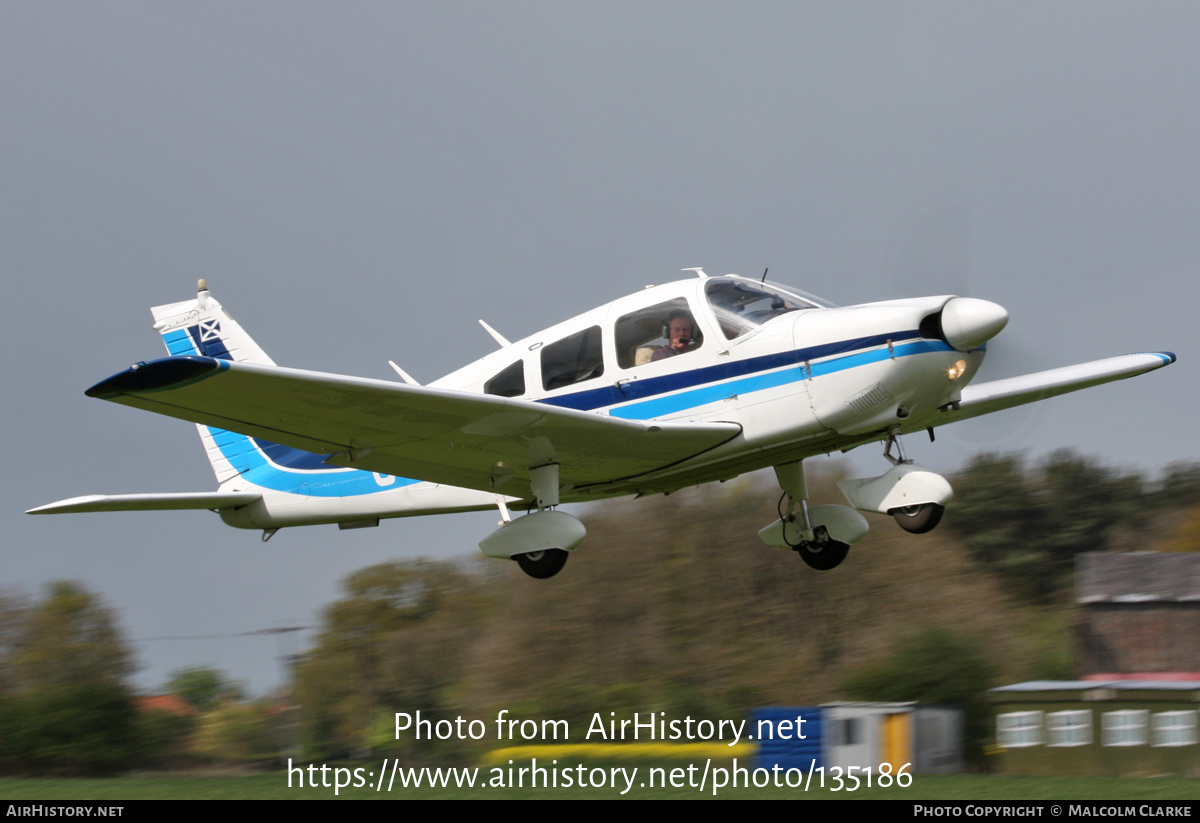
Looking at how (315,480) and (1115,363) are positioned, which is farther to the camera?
(315,480)

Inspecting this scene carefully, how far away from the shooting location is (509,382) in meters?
9.91

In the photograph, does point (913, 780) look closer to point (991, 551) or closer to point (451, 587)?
point (451, 587)

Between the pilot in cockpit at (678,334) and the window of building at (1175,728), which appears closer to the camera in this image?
the pilot in cockpit at (678,334)

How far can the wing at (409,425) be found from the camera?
7316mm

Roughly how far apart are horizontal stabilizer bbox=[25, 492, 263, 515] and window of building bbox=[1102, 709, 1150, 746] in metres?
11.6

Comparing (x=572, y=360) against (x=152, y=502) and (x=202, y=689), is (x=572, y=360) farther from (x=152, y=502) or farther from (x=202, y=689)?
(x=202, y=689)

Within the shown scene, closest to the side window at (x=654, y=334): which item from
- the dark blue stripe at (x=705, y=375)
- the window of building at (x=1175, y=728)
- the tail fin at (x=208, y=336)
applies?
the dark blue stripe at (x=705, y=375)

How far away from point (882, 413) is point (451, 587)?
2128cm

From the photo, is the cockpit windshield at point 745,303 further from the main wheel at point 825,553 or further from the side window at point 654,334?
the main wheel at point 825,553

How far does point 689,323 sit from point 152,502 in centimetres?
492

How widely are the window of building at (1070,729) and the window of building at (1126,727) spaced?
23 cm

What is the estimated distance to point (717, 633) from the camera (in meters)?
24.2
